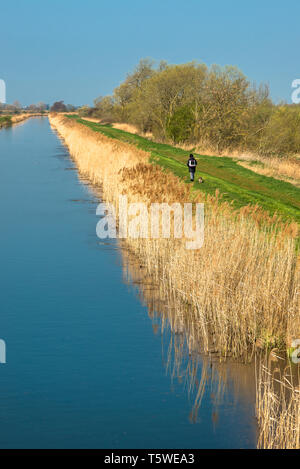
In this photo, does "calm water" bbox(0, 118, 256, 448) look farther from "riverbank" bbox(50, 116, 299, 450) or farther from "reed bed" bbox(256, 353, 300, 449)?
"riverbank" bbox(50, 116, 299, 450)

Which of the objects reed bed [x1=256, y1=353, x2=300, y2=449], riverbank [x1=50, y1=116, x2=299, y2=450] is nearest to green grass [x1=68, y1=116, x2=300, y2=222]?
riverbank [x1=50, y1=116, x2=299, y2=450]

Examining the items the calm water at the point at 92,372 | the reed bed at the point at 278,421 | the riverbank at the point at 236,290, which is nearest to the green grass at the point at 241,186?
the riverbank at the point at 236,290

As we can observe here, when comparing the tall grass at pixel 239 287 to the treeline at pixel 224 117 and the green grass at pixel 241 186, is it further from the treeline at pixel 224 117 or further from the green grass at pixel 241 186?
the treeline at pixel 224 117

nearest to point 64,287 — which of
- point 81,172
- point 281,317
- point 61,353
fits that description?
point 61,353

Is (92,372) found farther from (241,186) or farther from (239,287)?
(241,186)

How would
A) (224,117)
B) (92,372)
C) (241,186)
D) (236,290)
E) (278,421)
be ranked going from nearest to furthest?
(278,421), (92,372), (236,290), (241,186), (224,117)

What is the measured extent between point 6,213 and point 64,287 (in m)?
9.99

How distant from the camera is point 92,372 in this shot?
8992 mm

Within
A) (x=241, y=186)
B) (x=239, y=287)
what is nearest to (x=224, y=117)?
(x=241, y=186)

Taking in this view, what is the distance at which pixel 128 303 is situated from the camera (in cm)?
1227

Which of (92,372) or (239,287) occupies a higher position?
(239,287)

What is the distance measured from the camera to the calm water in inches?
289

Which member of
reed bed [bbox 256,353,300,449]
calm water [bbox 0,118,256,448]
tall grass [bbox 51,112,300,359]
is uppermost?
tall grass [bbox 51,112,300,359]
